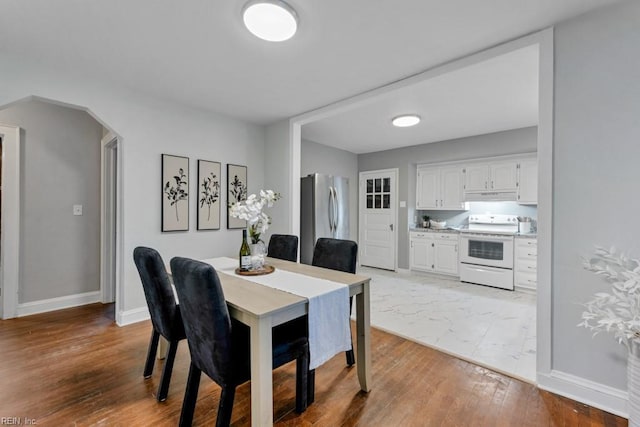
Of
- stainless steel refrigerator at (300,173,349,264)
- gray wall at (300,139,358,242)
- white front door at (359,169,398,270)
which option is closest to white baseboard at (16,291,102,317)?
stainless steel refrigerator at (300,173,349,264)

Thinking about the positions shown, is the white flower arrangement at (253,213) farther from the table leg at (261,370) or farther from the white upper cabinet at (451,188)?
the white upper cabinet at (451,188)

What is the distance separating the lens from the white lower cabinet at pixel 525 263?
162 inches

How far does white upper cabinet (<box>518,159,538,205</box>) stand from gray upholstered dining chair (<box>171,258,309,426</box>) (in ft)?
14.4

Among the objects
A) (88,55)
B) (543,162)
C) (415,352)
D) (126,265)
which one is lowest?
(415,352)

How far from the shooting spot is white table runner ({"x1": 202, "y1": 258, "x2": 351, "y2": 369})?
61.1 inches

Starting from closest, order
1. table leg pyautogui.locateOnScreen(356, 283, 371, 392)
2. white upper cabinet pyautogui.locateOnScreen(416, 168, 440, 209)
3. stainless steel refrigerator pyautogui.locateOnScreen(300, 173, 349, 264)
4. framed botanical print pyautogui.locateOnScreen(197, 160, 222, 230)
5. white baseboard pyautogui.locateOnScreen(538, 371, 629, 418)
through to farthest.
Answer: white baseboard pyautogui.locateOnScreen(538, 371, 629, 418) → table leg pyautogui.locateOnScreen(356, 283, 371, 392) → framed botanical print pyautogui.locateOnScreen(197, 160, 222, 230) → stainless steel refrigerator pyautogui.locateOnScreen(300, 173, 349, 264) → white upper cabinet pyautogui.locateOnScreen(416, 168, 440, 209)

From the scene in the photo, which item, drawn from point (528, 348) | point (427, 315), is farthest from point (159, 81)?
point (528, 348)

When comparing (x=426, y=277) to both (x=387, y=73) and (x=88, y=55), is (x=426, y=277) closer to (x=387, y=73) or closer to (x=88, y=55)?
(x=387, y=73)

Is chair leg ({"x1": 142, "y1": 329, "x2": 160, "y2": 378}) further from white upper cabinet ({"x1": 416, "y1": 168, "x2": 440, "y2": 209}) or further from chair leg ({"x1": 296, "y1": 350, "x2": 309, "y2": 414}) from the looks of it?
white upper cabinet ({"x1": 416, "y1": 168, "x2": 440, "y2": 209})

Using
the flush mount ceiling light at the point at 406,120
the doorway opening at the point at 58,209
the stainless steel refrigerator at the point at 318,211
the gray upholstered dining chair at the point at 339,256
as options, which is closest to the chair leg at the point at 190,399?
the gray upholstered dining chair at the point at 339,256

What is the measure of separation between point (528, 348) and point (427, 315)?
972 mm

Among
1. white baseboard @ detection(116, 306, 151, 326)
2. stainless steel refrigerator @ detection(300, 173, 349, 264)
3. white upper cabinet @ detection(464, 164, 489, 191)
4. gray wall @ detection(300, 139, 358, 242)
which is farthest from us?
gray wall @ detection(300, 139, 358, 242)

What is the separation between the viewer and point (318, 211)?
410cm

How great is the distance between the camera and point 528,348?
249 centimetres
